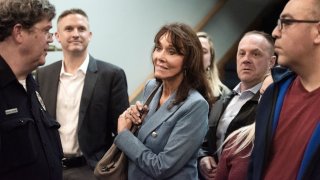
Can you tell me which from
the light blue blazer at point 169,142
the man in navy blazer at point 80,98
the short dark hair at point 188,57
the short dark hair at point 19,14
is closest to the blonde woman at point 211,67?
the man in navy blazer at point 80,98

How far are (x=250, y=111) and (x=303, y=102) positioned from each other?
0.67 metres

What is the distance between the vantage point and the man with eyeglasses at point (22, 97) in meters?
1.45

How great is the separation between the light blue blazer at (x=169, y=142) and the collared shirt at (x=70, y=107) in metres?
0.82

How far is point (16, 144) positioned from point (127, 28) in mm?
2403

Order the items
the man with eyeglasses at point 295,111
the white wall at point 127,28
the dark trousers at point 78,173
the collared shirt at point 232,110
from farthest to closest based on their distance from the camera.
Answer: the white wall at point 127,28, the dark trousers at point 78,173, the collared shirt at point 232,110, the man with eyeglasses at point 295,111

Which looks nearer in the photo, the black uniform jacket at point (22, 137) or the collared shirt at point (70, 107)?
the black uniform jacket at point (22, 137)

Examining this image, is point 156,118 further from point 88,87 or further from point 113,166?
point 88,87

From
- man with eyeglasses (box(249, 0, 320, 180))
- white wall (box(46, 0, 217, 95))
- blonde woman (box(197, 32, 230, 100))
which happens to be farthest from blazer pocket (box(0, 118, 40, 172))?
white wall (box(46, 0, 217, 95))

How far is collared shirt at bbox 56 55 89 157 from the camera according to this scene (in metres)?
2.51

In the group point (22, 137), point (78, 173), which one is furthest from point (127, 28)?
point (22, 137)

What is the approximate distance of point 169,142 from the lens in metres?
1.68

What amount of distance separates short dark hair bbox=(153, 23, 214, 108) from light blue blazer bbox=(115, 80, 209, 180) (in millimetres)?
44

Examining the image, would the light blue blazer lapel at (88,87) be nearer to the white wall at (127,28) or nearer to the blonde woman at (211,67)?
the blonde woman at (211,67)

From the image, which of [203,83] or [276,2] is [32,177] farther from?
[276,2]
